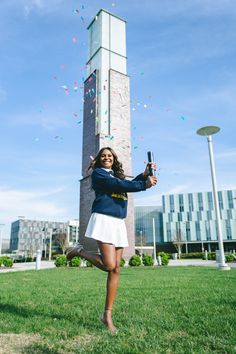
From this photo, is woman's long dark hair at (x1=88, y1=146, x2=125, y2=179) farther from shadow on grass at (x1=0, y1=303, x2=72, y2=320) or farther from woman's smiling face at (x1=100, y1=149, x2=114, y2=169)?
shadow on grass at (x1=0, y1=303, x2=72, y2=320)

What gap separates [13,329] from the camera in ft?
9.95

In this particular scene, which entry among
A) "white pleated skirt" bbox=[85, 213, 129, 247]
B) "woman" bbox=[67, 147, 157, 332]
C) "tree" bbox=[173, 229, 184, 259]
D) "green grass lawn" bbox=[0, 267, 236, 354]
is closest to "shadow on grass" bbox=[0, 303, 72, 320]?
"green grass lawn" bbox=[0, 267, 236, 354]

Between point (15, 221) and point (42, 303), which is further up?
point (15, 221)

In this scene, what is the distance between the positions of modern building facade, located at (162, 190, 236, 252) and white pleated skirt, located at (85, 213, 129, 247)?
2542 inches

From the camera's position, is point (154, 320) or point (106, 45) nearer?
point (154, 320)

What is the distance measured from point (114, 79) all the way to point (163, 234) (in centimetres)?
5539

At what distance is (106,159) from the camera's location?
3.63 metres

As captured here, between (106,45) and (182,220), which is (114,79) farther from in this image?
(182,220)

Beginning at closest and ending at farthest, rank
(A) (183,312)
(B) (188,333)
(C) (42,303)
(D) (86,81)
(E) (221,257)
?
1. (B) (188,333)
2. (A) (183,312)
3. (C) (42,303)
4. (E) (221,257)
5. (D) (86,81)

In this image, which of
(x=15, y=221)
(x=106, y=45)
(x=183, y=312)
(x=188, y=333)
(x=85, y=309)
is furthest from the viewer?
(x=15, y=221)

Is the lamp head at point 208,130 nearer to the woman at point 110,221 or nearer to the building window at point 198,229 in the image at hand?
the woman at point 110,221

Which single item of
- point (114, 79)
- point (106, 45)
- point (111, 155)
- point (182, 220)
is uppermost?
point (106, 45)

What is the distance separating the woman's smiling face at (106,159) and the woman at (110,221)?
0.14m

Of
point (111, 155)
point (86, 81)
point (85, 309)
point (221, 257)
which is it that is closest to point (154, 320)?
point (85, 309)
